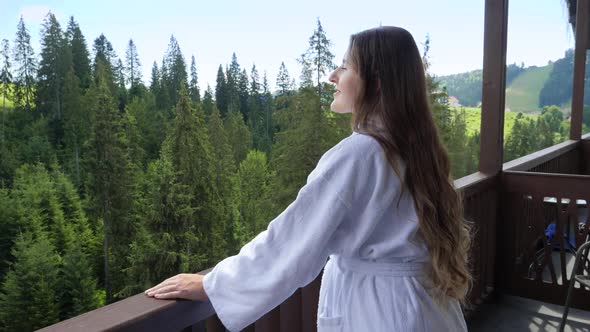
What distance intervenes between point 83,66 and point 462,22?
31.6 meters

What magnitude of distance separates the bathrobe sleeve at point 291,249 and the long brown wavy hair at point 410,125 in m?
0.08

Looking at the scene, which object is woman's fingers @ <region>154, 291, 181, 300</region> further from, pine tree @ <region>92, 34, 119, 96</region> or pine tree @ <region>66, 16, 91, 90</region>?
pine tree @ <region>66, 16, 91, 90</region>

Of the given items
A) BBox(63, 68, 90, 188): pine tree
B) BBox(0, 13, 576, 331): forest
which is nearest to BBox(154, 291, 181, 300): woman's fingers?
BBox(0, 13, 576, 331): forest

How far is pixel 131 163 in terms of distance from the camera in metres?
34.4

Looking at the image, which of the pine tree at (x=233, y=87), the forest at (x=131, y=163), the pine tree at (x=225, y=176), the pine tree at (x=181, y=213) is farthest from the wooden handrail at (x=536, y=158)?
the pine tree at (x=233, y=87)

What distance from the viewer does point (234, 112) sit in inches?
1737

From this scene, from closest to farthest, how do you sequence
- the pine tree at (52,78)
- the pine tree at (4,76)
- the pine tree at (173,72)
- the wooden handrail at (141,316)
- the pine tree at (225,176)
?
1. the wooden handrail at (141,316)
2. the pine tree at (225,176)
3. the pine tree at (4,76)
4. the pine tree at (52,78)
5. the pine tree at (173,72)

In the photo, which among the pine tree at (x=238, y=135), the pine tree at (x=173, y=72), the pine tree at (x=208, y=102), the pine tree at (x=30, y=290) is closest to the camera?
the pine tree at (x=30, y=290)

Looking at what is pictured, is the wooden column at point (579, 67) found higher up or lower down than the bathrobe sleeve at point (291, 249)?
higher up

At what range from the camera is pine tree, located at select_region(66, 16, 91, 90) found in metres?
43.7

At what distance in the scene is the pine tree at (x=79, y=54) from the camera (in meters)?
43.7

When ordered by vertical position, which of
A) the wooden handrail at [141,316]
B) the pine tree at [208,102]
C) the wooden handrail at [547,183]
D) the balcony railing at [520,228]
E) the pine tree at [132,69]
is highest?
the pine tree at [132,69]

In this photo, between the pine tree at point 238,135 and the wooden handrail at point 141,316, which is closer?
the wooden handrail at point 141,316

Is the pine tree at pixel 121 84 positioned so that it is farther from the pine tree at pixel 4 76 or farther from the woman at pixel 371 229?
the woman at pixel 371 229
